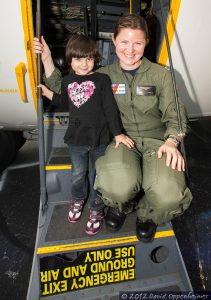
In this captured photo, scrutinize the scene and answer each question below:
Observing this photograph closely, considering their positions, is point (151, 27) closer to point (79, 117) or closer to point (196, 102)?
point (196, 102)

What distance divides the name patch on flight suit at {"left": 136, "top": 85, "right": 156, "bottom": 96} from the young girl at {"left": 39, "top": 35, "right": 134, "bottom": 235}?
0.17 metres

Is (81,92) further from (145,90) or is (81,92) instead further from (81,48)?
(145,90)

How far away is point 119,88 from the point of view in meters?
1.57

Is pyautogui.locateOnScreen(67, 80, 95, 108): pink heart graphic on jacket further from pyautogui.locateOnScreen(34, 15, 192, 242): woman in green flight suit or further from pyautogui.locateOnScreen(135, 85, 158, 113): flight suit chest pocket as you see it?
pyautogui.locateOnScreen(135, 85, 158, 113): flight suit chest pocket

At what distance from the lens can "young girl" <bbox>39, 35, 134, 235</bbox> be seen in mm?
1490

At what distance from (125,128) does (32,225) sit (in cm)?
130

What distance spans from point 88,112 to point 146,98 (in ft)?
1.21

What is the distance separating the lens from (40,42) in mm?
1431

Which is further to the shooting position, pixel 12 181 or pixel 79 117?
pixel 12 181

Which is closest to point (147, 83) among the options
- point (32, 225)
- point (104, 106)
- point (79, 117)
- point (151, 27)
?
point (104, 106)

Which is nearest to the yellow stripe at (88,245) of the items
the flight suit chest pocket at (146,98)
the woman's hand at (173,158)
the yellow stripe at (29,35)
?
the woman's hand at (173,158)

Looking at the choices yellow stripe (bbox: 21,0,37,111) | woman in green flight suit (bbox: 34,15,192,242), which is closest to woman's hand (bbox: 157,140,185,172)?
woman in green flight suit (bbox: 34,15,192,242)

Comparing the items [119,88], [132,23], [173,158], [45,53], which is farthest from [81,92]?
[173,158]

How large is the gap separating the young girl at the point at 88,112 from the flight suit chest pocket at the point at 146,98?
157 mm
